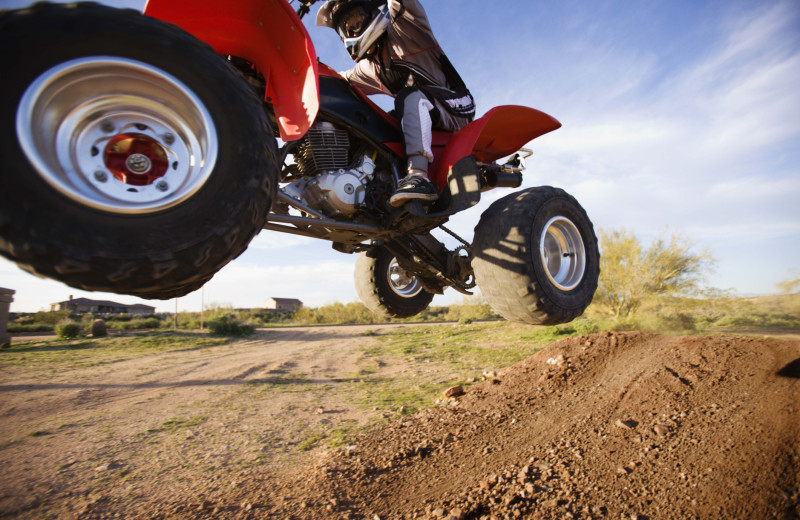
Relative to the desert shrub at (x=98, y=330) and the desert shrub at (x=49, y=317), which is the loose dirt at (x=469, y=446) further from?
the desert shrub at (x=49, y=317)

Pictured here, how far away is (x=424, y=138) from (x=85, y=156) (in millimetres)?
1871

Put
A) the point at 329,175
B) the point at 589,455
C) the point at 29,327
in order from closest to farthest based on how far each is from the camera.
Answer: the point at 329,175 < the point at 589,455 < the point at 29,327

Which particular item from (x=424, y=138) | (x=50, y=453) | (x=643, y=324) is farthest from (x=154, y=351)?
(x=643, y=324)

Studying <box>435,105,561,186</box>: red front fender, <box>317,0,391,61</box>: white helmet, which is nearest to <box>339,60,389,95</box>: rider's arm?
<box>317,0,391,61</box>: white helmet

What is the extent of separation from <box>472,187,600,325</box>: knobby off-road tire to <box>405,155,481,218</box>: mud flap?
28 centimetres

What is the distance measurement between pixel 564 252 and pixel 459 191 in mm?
1141

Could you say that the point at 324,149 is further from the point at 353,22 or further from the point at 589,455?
the point at 589,455

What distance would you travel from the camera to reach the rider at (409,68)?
2.46 metres

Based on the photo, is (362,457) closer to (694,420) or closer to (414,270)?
(414,270)

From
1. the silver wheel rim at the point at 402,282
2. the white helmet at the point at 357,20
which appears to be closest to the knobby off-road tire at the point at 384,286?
the silver wheel rim at the point at 402,282

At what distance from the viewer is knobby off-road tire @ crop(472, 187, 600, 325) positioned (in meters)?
2.42

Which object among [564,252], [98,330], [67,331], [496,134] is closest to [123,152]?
[496,134]

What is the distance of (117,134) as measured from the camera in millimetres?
1385

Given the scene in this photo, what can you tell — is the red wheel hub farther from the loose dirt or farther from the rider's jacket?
the loose dirt
